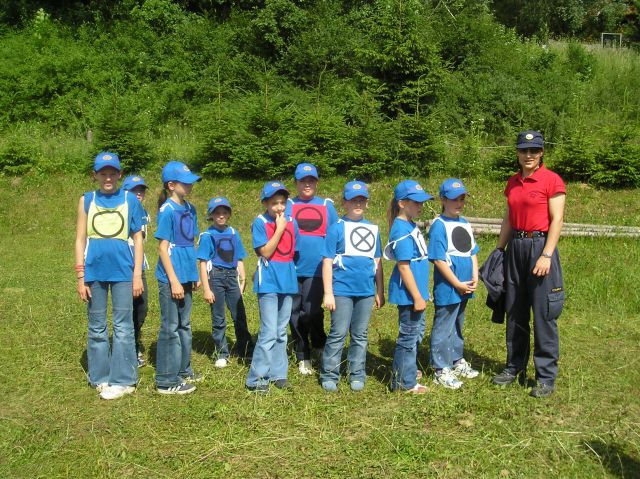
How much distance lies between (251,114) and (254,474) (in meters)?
12.1

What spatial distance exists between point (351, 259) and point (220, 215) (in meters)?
1.56

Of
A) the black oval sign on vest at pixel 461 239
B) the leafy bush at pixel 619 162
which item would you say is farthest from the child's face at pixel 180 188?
the leafy bush at pixel 619 162

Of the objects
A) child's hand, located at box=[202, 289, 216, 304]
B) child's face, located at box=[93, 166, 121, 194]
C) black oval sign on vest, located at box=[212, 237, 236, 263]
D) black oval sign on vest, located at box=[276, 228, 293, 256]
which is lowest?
child's hand, located at box=[202, 289, 216, 304]

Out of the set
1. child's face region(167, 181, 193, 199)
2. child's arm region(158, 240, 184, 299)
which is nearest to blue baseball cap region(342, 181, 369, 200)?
child's face region(167, 181, 193, 199)

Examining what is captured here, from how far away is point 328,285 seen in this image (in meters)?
5.31

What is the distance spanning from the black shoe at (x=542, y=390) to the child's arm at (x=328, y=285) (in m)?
1.73

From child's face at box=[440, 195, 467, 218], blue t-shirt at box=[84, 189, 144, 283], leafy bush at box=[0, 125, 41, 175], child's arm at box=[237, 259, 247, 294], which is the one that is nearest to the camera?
blue t-shirt at box=[84, 189, 144, 283]

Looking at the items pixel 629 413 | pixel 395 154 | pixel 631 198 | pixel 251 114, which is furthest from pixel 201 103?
pixel 629 413

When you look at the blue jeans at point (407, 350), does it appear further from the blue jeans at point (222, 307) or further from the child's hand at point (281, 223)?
the blue jeans at point (222, 307)

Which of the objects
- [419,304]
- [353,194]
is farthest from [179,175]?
[419,304]

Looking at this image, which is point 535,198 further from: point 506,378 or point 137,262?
point 137,262

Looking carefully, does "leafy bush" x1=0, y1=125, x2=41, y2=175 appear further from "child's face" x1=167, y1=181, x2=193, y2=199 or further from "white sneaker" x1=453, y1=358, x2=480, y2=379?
"white sneaker" x1=453, y1=358, x2=480, y2=379

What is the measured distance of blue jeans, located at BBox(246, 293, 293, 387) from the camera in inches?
215

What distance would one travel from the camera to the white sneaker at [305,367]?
594 cm
